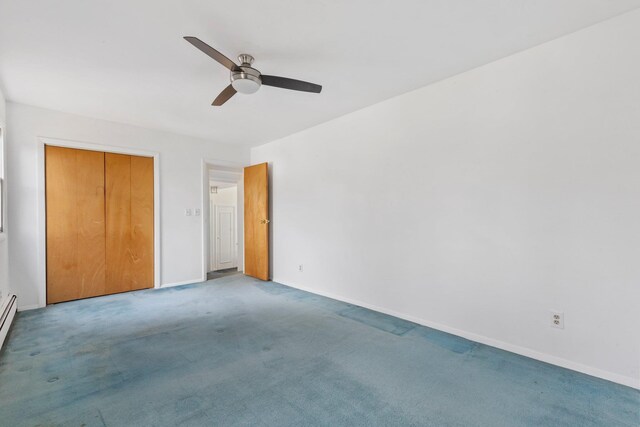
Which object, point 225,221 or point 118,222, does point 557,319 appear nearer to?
point 118,222

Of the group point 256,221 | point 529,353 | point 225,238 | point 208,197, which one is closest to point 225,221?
point 225,238

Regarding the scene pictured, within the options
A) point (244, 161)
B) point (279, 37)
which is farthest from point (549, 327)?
point (244, 161)

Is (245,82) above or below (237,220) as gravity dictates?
above

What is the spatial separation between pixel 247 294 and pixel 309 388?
242 cm

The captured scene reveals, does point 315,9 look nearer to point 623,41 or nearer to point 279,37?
point 279,37

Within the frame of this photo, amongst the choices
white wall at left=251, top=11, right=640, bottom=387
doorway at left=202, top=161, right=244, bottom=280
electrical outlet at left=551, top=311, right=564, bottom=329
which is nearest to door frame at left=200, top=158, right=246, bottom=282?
doorway at left=202, top=161, right=244, bottom=280

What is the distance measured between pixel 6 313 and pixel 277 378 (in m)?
2.89

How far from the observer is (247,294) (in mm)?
4133

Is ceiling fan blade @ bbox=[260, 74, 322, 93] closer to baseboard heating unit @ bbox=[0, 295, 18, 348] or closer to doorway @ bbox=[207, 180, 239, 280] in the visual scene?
baseboard heating unit @ bbox=[0, 295, 18, 348]

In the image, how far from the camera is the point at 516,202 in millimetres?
2371

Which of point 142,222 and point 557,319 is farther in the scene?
point 142,222

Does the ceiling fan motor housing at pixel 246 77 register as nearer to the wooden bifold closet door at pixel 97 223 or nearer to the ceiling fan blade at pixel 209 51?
the ceiling fan blade at pixel 209 51

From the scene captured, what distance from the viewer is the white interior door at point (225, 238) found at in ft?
20.2

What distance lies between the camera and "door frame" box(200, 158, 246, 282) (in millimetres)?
4875
